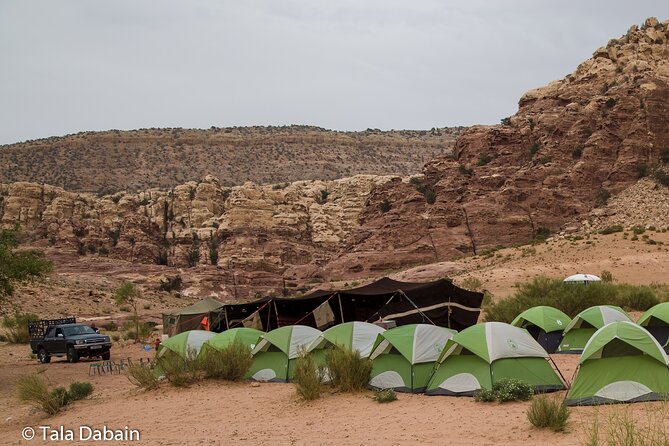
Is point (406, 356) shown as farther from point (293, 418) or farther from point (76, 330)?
point (76, 330)

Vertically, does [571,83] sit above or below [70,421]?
above

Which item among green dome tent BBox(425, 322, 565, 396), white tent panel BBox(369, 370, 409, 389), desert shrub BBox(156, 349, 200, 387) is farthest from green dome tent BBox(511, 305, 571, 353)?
desert shrub BBox(156, 349, 200, 387)

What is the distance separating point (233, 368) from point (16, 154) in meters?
99.6

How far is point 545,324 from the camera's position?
18.8 meters

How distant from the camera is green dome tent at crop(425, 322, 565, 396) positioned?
40.9 ft

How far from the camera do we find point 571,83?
60500mm

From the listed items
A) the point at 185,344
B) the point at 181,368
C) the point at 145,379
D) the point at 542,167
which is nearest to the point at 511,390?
the point at 181,368

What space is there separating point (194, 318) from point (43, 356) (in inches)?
227

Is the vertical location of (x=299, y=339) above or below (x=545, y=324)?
above

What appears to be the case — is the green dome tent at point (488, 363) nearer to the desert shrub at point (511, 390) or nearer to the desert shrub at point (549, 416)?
the desert shrub at point (511, 390)

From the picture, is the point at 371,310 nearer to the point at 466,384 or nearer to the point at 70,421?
the point at 466,384

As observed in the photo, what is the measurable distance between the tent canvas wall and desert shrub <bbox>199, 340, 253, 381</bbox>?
29.4 ft

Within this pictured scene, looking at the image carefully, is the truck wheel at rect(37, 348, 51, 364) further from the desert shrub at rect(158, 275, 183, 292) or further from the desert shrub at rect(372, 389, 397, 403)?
the desert shrub at rect(158, 275, 183, 292)

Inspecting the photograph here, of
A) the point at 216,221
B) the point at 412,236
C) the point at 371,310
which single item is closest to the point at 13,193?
the point at 216,221
